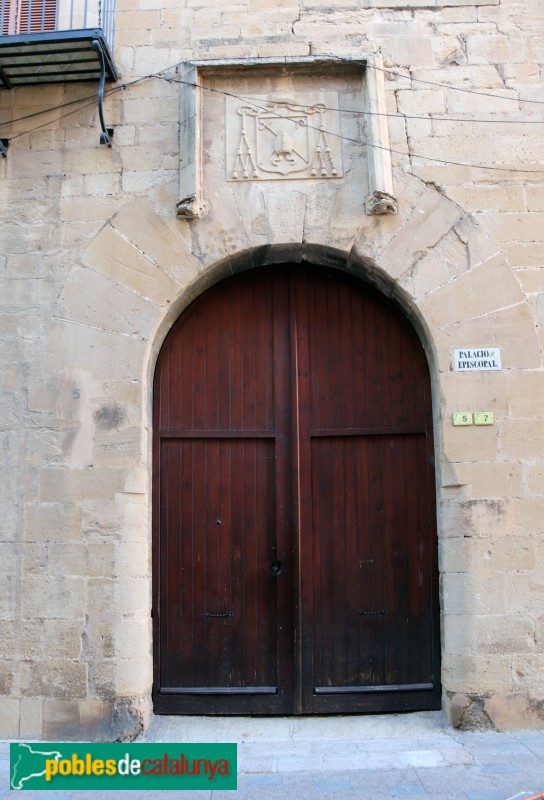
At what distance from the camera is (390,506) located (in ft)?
17.4

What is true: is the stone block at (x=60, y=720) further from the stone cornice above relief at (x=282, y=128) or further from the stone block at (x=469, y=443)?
the stone cornice above relief at (x=282, y=128)

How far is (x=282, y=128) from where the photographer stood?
5.40 metres

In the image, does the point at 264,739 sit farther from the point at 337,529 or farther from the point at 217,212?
the point at 217,212

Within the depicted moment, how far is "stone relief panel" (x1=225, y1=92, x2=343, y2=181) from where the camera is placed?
536 centimetres

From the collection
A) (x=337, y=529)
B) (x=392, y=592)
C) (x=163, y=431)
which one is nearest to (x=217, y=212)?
(x=163, y=431)

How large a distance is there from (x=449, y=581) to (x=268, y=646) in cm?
134

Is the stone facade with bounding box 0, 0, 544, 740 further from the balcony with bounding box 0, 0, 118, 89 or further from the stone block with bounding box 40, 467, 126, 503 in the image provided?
the balcony with bounding box 0, 0, 118, 89

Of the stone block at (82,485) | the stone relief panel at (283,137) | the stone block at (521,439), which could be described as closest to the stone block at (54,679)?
the stone block at (82,485)

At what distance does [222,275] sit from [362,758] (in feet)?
11.1

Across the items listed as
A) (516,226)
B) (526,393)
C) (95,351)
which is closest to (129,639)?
(95,351)

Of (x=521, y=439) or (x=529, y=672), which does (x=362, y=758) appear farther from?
(x=521, y=439)

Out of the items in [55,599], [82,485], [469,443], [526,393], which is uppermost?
[526,393]

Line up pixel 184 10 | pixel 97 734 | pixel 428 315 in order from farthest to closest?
pixel 184 10 < pixel 428 315 < pixel 97 734

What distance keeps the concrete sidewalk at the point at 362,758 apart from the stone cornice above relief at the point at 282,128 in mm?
3536
